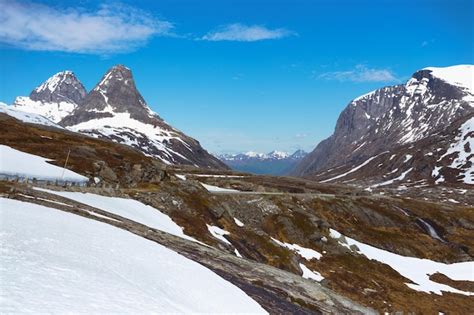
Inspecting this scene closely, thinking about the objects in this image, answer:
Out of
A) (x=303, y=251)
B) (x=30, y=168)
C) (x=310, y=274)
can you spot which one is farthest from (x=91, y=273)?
(x=303, y=251)

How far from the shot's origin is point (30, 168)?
244 feet

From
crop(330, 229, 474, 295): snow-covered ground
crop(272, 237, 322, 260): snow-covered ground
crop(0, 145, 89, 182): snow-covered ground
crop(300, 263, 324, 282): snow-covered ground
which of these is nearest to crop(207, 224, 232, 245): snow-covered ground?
crop(300, 263, 324, 282): snow-covered ground

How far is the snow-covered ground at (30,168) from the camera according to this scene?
69.8m

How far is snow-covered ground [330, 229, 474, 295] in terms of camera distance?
84.6 metres

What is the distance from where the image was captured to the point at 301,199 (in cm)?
11350

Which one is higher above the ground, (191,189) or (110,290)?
(191,189)

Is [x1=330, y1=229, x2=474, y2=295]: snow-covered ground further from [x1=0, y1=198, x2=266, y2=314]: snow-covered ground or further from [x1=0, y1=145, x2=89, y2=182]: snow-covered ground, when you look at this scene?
[x1=0, y1=198, x2=266, y2=314]: snow-covered ground

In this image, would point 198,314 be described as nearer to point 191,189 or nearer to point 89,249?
point 89,249

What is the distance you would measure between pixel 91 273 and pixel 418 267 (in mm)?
91728

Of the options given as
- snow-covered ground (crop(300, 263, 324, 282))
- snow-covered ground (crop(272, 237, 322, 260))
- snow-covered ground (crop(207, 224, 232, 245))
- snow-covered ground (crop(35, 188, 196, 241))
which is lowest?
snow-covered ground (crop(300, 263, 324, 282))

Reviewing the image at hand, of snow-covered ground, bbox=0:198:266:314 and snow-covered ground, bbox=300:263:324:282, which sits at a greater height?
snow-covered ground, bbox=0:198:266:314

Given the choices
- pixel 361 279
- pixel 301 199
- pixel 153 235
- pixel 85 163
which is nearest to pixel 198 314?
pixel 153 235

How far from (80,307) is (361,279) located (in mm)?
67414

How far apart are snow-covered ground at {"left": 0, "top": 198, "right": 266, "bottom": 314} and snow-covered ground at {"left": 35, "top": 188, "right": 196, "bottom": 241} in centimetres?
1470
